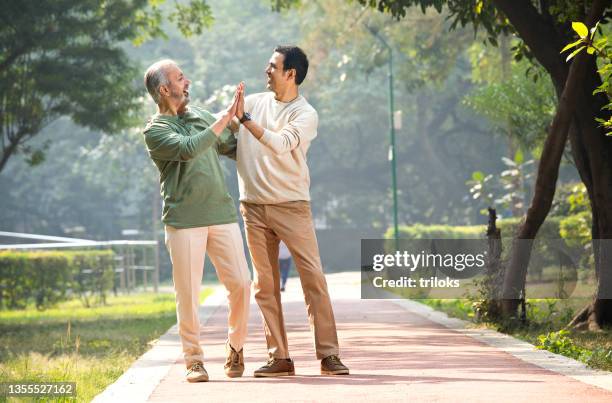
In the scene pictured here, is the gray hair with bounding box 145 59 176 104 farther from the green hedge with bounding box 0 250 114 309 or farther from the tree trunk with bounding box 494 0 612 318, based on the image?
the green hedge with bounding box 0 250 114 309

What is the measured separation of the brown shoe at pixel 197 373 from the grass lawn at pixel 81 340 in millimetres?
679

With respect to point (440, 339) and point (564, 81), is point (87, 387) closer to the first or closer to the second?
point (440, 339)

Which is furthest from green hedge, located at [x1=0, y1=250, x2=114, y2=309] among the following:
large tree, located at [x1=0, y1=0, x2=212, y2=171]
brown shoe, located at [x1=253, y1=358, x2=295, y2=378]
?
brown shoe, located at [x1=253, y1=358, x2=295, y2=378]

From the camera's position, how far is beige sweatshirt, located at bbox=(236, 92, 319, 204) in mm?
9258

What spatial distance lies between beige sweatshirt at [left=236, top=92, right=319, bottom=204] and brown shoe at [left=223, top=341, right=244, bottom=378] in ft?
3.44

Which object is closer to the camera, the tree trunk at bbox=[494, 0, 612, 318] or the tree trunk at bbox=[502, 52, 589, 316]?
the tree trunk at bbox=[502, 52, 589, 316]

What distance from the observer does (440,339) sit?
13.4 metres

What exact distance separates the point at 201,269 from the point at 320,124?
52.4 m

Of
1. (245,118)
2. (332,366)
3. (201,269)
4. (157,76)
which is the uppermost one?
(157,76)

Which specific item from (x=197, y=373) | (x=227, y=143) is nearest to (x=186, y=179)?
(x=227, y=143)

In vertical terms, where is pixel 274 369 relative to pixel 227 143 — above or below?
below

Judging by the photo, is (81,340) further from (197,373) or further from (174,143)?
(174,143)

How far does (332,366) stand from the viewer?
948cm

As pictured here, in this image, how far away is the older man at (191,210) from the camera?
9.01 meters
